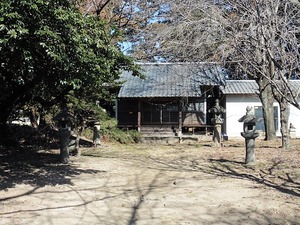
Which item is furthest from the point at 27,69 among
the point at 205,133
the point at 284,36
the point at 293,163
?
the point at 205,133

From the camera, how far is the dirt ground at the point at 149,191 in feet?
19.5

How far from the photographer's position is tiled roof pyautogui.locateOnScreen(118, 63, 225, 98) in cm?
2155

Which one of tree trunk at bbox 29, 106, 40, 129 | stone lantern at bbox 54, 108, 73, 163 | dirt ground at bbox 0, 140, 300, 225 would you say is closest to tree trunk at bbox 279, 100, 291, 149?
dirt ground at bbox 0, 140, 300, 225

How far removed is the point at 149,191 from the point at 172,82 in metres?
15.4

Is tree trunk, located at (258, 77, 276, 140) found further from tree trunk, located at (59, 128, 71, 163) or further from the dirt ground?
tree trunk, located at (59, 128, 71, 163)

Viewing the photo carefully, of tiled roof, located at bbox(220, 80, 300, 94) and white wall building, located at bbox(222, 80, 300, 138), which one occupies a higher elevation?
tiled roof, located at bbox(220, 80, 300, 94)

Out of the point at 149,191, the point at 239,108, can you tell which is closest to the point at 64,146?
the point at 149,191

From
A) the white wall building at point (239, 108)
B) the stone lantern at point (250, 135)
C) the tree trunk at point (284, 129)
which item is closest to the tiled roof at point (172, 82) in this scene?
the white wall building at point (239, 108)

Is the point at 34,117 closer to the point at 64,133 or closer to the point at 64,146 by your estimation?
the point at 64,133

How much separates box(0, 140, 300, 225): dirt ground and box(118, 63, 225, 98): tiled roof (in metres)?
8.91

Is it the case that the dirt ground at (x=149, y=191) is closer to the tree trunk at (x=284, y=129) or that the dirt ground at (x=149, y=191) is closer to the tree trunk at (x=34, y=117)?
the tree trunk at (x=284, y=129)

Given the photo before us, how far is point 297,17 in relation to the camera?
28.6 ft

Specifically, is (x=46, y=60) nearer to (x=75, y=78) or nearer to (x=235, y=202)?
(x=75, y=78)

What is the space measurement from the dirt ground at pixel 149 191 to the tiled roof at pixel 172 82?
29.2 ft
